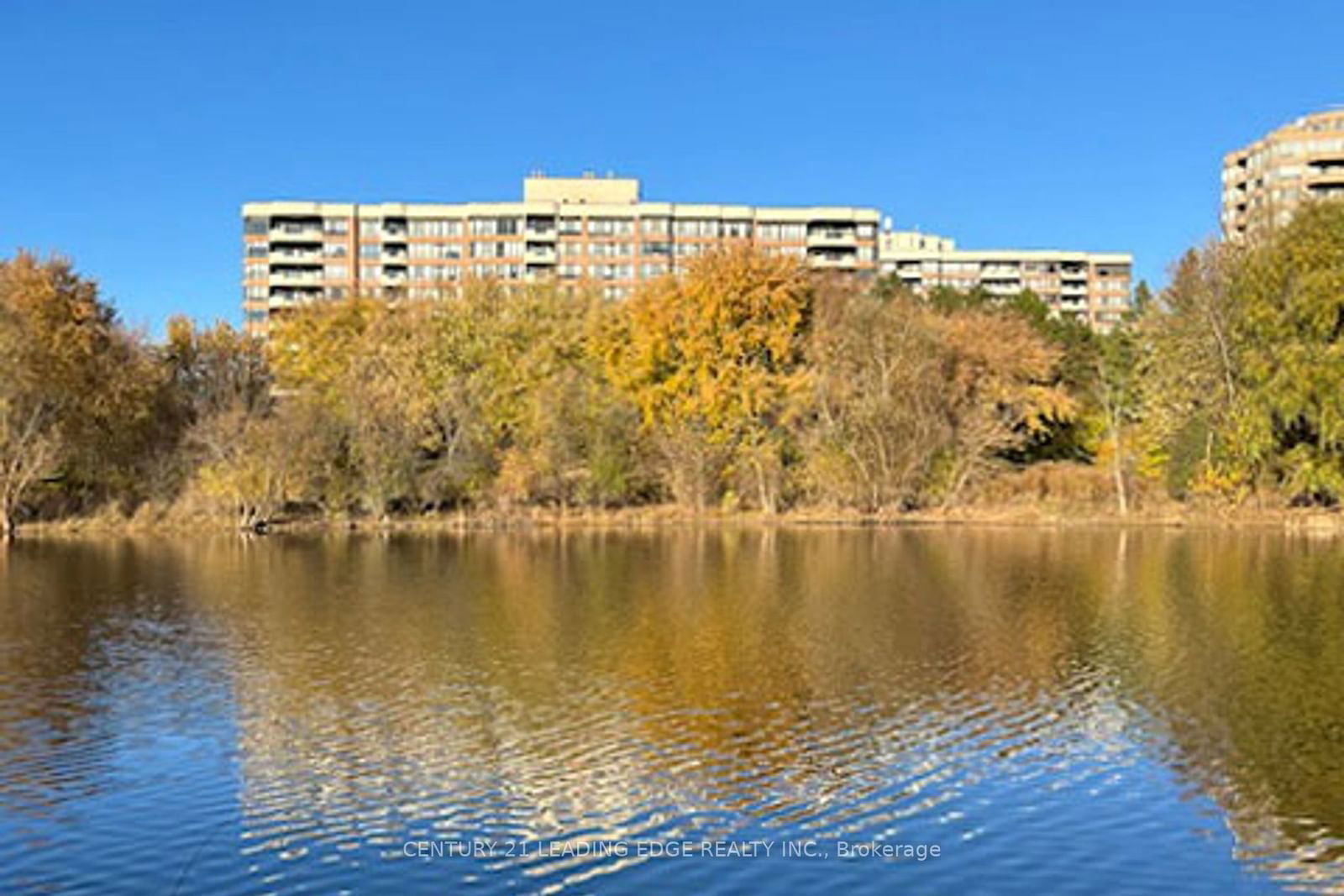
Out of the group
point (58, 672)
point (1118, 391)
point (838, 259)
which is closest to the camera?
point (58, 672)

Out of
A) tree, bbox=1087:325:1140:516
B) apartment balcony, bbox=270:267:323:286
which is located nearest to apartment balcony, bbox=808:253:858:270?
apartment balcony, bbox=270:267:323:286

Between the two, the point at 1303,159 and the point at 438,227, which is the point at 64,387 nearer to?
the point at 438,227

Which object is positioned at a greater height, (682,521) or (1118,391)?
(1118,391)

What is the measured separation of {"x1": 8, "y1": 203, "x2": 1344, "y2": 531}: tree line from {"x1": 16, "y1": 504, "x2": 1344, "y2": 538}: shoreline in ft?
3.64

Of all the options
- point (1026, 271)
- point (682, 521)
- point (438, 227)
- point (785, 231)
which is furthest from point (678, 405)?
point (1026, 271)

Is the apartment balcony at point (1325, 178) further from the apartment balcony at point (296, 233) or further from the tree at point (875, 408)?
the apartment balcony at point (296, 233)

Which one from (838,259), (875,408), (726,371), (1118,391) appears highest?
(838,259)

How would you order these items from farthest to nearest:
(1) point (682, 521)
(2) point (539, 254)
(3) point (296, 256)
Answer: (3) point (296, 256) < (2) point (539, 254) < (1) point (682, 521)

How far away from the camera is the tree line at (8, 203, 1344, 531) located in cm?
7206

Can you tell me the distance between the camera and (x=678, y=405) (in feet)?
270

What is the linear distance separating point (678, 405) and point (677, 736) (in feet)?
194

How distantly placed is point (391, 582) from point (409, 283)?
12029 cm

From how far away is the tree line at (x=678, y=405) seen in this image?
72062 millimetres

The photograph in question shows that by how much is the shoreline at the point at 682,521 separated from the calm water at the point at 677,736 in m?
28.5
